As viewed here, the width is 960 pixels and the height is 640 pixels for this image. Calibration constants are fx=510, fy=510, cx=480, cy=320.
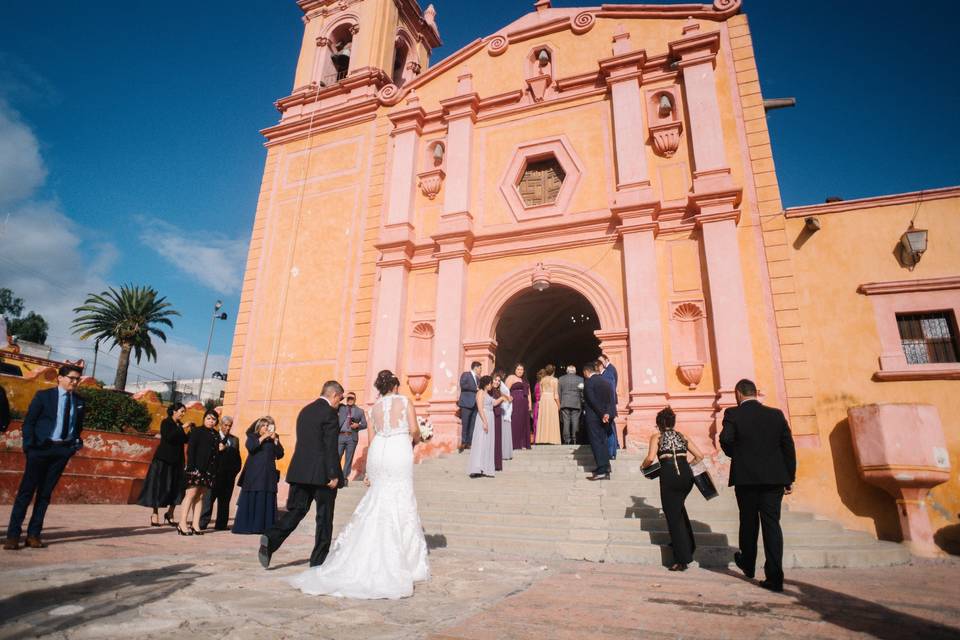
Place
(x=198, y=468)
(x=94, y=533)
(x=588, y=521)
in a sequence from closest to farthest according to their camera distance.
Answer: (x=94, y=533) → (x=588, y=521) → (x=198, y=468)

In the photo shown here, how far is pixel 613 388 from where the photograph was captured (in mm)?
7785

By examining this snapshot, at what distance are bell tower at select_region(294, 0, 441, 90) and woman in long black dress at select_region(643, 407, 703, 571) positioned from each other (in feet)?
44.3

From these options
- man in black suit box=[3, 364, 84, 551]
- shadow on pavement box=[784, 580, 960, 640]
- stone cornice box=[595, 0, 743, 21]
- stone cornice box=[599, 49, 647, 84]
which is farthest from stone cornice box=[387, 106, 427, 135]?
shadow on pavement box=[784, 580, 960, 640]

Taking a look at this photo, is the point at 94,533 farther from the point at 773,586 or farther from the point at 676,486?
the point at 773,586

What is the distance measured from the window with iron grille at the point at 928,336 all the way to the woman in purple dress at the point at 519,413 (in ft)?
20.7

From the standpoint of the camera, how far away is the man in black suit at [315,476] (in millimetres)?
4297

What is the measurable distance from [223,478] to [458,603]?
5.31 metres

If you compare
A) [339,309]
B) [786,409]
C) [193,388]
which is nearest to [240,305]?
[339,309]

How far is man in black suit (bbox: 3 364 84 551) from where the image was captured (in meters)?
4.70

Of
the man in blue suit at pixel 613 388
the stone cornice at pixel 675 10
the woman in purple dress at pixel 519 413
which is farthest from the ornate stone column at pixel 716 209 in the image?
the woman in purple dress at pixel 519 413

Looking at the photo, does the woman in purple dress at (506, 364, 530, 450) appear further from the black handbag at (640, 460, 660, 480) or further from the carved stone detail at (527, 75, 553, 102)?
the carved stone detail at (527, 75, 553, 102)

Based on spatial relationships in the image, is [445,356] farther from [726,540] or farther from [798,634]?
[798,634]

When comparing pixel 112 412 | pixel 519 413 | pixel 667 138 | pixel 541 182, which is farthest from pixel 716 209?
pixel 112 412

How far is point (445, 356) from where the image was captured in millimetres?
11047
